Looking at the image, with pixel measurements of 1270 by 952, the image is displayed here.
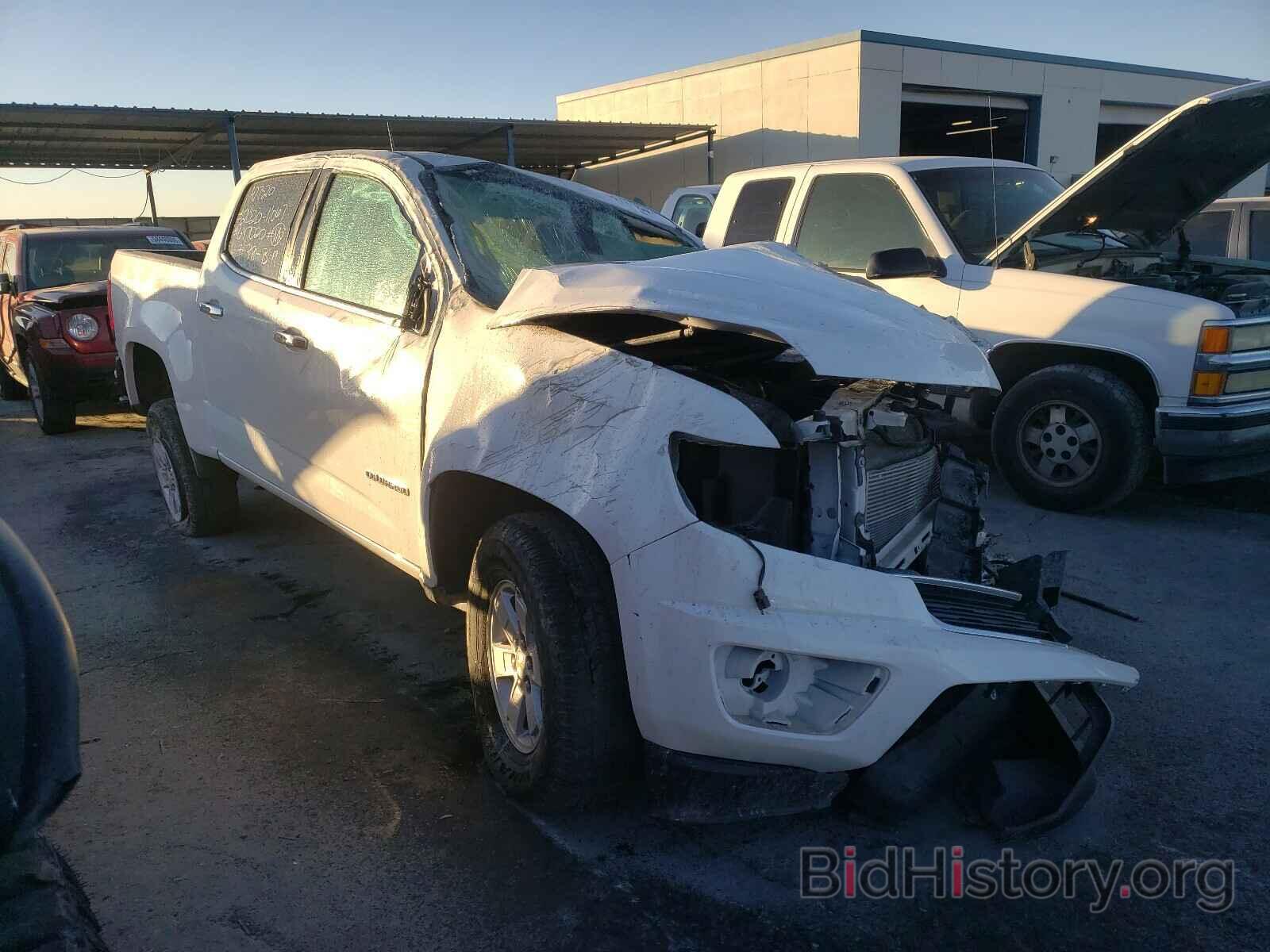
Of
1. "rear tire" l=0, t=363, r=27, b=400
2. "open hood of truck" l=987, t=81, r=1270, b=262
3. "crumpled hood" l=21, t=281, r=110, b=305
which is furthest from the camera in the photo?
"rear tire" l=0, t=363, r=27, b=400

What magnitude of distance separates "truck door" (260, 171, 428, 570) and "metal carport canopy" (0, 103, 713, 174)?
11728 millimetres

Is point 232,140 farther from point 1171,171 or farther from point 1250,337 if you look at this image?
point 1250,337

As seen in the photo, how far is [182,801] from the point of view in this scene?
2973 millimetres

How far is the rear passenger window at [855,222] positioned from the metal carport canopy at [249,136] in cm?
996

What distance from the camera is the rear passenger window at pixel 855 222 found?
617 centimetres

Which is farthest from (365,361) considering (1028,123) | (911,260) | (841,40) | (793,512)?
(1028,123)

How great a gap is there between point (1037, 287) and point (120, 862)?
520cm

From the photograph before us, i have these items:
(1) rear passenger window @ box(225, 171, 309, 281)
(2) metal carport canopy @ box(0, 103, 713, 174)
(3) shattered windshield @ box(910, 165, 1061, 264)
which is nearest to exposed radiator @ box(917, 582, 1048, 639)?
(1) rear passenger window @ box(225, 171, 309, 281)

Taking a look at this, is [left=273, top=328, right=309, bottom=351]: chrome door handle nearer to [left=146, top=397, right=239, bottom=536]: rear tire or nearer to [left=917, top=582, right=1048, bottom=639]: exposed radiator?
[left=146, top=397, right=239, bottom=536]: rear tire

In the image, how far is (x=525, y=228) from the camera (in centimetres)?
370

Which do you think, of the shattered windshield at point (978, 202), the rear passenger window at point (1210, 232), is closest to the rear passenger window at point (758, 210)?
the shattered windshield at point (978, 202)

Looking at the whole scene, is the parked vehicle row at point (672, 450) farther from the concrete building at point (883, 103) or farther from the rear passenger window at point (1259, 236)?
the concrete building at point (883, 103)

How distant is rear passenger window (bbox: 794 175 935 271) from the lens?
6.17 meters

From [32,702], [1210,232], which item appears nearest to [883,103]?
[1210,232]
